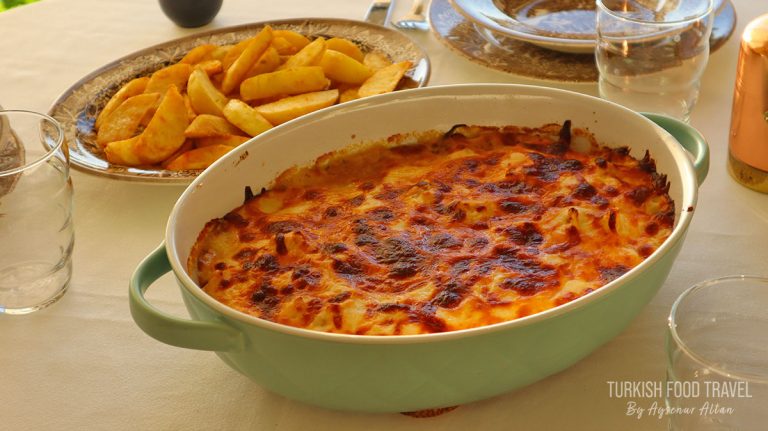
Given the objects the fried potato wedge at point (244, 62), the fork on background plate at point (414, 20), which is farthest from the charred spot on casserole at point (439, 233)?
the fork on background plate at point (414, 20)

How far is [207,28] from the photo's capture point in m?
2.54

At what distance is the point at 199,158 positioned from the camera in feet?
5.80

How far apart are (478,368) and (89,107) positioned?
1313 millimetres

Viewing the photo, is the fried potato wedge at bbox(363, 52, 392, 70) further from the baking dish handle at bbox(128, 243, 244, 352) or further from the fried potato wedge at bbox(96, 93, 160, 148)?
the baking dish handle at bbox(128, 243, 244, 352)

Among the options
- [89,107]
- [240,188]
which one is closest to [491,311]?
[240,188]

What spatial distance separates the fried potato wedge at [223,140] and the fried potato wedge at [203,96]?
0.08m

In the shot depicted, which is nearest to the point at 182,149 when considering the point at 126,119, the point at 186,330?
the point at 126,119

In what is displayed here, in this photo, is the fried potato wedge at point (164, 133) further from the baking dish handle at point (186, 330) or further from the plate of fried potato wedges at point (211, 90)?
the baking dish handle at point (186, 330)

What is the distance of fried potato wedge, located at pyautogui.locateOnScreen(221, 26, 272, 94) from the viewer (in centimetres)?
196

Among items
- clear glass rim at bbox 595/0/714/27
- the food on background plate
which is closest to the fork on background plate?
the food on background plate

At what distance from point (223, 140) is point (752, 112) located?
1.01 m

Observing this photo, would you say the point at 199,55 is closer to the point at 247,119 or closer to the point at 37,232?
the point at 247,119

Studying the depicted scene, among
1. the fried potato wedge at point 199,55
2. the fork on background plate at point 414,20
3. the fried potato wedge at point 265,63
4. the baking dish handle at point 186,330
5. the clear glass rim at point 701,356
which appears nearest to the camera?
the clear glass rim at point 701,356

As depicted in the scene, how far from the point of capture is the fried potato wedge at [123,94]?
198 cm
